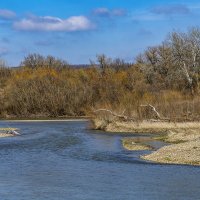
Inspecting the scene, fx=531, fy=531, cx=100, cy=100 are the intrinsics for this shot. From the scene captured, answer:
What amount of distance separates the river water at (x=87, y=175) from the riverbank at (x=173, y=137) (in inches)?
59.5

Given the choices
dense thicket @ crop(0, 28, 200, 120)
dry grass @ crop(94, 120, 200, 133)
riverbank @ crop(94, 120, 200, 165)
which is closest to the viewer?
riverbank @ crop(94, 120, 200, 165)

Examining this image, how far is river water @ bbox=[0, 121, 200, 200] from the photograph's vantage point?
76.3 ft

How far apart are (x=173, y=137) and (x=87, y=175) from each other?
64.4 ft

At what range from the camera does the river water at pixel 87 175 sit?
23247mm

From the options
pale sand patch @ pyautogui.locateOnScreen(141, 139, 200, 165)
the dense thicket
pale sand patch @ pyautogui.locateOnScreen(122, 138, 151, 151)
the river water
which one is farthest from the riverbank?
the dense thicket

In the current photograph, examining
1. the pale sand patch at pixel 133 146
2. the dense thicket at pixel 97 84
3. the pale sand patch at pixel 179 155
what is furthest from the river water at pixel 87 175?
the dense thicket at pixel 97 84

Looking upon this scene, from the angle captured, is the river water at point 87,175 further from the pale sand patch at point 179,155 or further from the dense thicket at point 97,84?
the dense thicket at point 97,84

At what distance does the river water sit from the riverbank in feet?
4.96

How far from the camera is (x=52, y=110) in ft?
313

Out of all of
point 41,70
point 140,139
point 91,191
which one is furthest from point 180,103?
point 41,70

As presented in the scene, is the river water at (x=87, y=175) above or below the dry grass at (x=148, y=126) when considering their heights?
below

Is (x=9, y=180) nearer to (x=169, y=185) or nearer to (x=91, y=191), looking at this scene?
(x=91, y=191)

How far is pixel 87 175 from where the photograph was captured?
92.7 ft

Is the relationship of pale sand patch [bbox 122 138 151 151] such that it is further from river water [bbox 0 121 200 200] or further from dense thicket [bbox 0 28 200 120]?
dense thicket [bbox 0 28 200 120]
